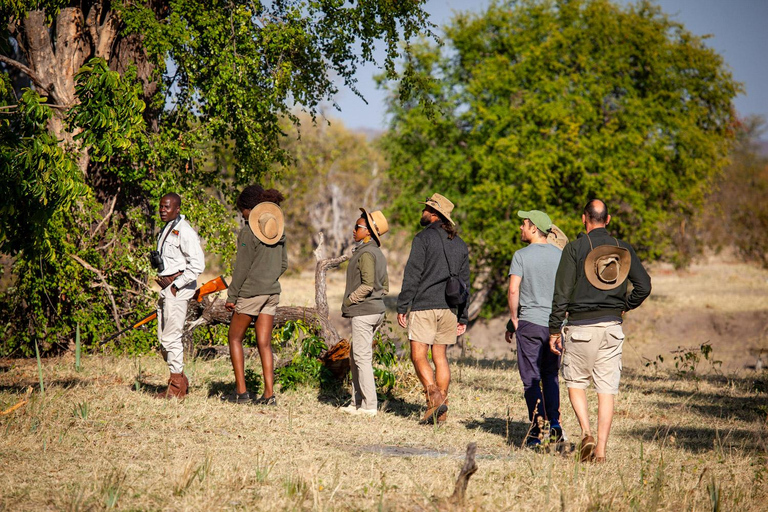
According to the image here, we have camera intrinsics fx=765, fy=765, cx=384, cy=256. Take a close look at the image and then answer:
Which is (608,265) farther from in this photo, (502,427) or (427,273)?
(502,427)

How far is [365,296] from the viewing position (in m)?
7.78

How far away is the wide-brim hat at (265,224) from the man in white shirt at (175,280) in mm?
642

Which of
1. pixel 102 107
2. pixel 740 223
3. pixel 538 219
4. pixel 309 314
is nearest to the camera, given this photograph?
pixel 538 219

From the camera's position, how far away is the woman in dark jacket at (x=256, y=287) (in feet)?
26.0

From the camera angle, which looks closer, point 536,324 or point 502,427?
point 536,324

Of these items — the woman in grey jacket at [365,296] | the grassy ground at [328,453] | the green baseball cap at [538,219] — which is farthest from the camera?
the woman in grey jacket at [365,296]

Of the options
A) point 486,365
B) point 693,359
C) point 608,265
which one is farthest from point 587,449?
point 486,365

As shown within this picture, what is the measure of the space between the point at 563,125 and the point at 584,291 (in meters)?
17.4

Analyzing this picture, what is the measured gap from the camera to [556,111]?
22094 millimetres

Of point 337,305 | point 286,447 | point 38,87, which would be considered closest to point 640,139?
point 337,305

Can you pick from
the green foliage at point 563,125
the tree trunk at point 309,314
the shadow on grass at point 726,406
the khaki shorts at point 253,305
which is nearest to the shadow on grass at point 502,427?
the tree trunk at point 309,314

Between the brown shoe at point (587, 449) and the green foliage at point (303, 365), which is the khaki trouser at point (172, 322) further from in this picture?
the brown shoe at point (587, 449)

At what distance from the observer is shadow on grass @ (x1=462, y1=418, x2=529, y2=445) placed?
7.37 metres


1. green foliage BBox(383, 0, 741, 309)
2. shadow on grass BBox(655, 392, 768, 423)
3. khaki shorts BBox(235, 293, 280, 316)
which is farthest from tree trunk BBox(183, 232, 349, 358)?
green foliage BBox(383, 0, 741, 309)
